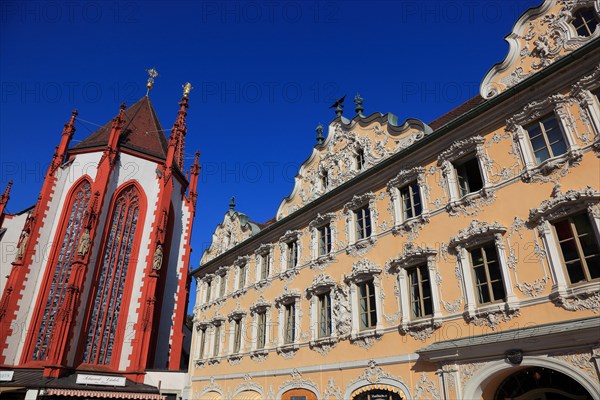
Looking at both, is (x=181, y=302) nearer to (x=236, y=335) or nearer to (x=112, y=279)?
(x=112, y=279)

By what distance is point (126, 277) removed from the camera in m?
27.9

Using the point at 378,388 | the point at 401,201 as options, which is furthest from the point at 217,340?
the point at 401,201

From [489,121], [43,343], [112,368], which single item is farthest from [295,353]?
[43,343]

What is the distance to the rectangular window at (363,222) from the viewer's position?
1469 cm

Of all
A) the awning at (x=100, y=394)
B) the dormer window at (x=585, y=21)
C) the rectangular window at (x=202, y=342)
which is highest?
the dormer window at (x=585, y=21)

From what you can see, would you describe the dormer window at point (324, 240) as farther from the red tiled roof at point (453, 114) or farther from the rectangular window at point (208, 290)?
the rectangular window at point (208, 290)

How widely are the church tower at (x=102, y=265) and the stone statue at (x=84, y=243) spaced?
0.19 ft

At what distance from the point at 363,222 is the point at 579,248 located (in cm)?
717

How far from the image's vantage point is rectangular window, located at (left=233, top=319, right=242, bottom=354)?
19.8 meters

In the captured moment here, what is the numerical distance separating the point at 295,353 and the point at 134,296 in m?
16.1

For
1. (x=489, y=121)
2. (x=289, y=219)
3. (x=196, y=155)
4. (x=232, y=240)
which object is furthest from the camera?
(x=196, y=155)

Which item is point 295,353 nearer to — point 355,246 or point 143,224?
point 355,246

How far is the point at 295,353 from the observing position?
15867 mm

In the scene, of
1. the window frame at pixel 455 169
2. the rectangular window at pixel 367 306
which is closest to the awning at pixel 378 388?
the rectangular window at pixel 367 306
